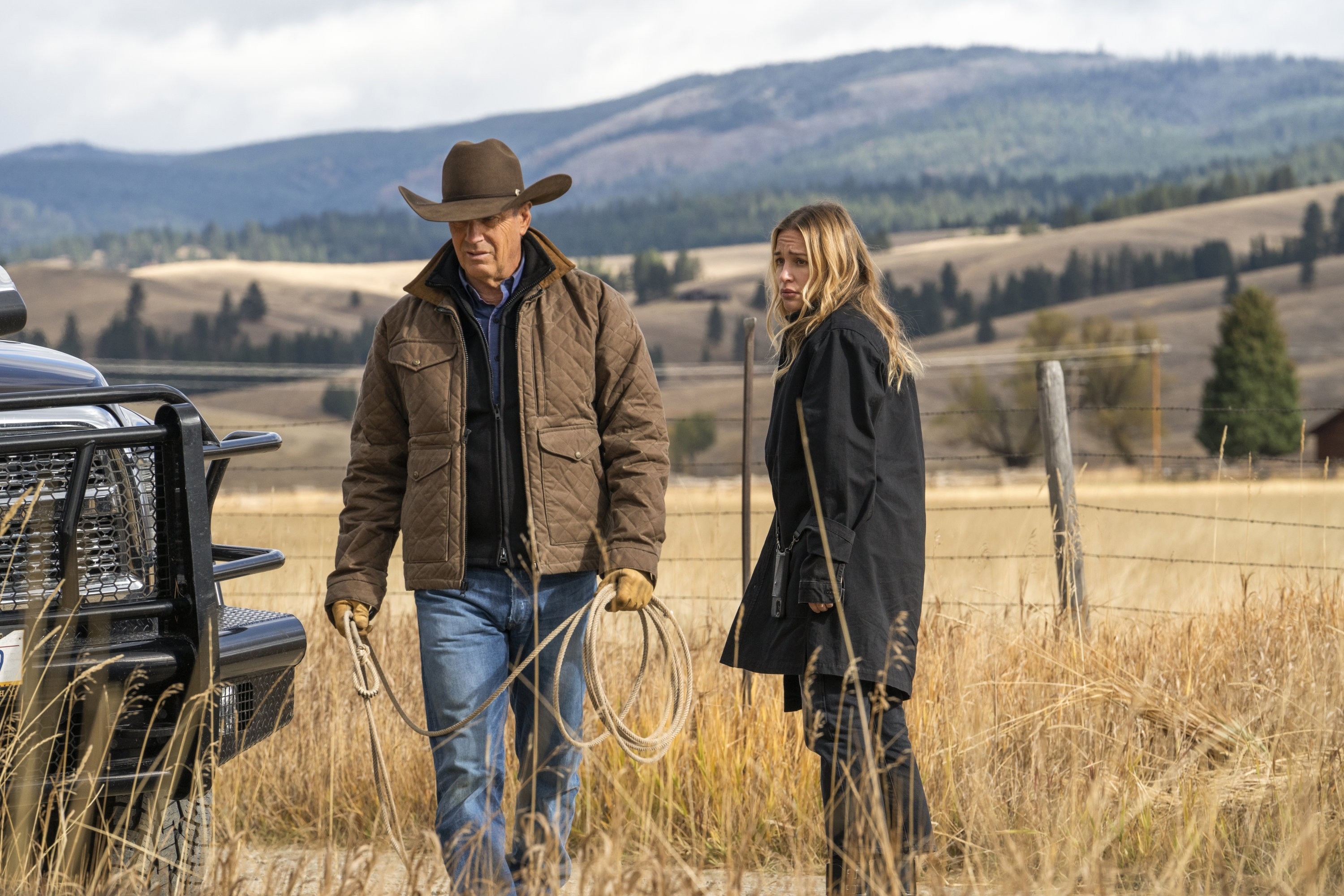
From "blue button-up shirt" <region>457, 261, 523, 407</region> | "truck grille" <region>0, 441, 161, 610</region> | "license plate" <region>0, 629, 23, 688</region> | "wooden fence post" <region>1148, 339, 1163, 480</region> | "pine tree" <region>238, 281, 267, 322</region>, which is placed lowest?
"wooden fence post" <region>1148, 339, 1163, 480</region>

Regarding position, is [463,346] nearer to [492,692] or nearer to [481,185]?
[481,185]

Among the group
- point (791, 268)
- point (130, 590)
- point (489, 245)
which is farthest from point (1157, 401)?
point (130, 590)

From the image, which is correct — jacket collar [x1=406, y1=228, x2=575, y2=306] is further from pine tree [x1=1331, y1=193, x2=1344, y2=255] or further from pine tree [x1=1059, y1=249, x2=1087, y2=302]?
pine tree [x1=1331, y1=193, x2=1344, y2=255]

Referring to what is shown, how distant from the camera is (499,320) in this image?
3.39 metres

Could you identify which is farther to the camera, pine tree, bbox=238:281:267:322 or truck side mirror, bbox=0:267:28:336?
pine tree, bbox=238:281:267:322

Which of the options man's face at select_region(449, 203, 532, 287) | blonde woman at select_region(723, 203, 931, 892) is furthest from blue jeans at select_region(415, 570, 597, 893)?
man's face at select_region(449, 203, 532, 287)

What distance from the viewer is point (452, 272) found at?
3.43 meters

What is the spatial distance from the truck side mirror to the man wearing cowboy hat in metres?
1.26

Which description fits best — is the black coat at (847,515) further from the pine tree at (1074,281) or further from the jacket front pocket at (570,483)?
the pine tree at (1074,281)

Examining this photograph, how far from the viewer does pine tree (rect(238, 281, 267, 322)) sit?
13575cm

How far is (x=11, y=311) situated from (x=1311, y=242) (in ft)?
450

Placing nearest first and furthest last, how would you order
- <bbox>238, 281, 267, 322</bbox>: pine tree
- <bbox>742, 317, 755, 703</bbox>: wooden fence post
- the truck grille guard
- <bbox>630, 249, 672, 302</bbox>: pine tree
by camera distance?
the truck grille guard
<bbox>742, 317, 755, 703</bbox>: wooden fence post
<bbox>238, 281, 267, 322</bbox>: pine tree
<bbox>630, 249, 672, 302</bbox>: pine tree

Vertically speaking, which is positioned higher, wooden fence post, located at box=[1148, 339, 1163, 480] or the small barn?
wooden fence post, located at box=[1148, 339, 1163, 480]

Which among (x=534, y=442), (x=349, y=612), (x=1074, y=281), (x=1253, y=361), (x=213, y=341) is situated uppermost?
(x=534, y=442)
